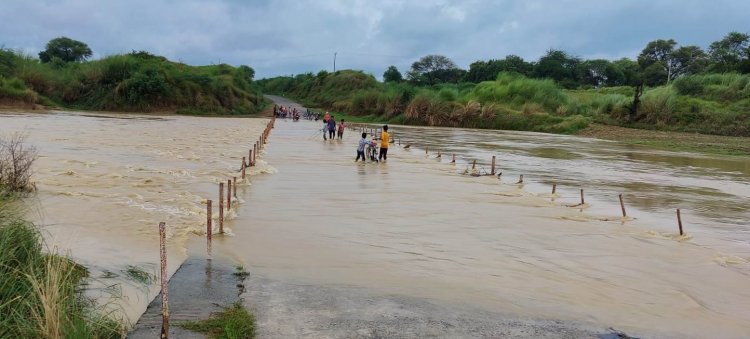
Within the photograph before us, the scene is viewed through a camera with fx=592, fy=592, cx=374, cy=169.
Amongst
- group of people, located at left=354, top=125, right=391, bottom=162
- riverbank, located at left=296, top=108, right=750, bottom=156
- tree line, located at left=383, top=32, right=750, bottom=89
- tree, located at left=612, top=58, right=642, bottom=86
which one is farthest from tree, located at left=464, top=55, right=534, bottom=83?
group of people, located at left=354, top=125, right=391, bottom=162

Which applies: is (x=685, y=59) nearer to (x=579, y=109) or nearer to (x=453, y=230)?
(x=579, y=109)

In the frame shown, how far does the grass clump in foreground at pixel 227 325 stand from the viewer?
5234 millimetres

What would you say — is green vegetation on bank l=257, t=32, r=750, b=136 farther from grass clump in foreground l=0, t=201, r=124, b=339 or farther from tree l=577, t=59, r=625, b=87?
grass clump in foreground l=0, t=201, r=124, b=339

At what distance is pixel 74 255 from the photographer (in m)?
7.27

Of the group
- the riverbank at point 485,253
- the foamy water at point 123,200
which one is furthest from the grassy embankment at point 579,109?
the foamy water at point 123,200

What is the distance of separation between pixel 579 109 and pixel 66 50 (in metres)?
71.8

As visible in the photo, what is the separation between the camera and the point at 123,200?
37.2 ft

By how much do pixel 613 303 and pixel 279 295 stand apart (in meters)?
3.92

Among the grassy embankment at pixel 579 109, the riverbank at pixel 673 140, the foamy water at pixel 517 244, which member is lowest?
the foamy water at pixel 517 244

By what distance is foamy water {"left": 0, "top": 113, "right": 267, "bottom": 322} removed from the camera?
7148 millimetres

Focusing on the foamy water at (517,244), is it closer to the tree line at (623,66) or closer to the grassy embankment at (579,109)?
the grassy embankment at (579,109)

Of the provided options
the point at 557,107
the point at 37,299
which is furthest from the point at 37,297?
the point at 557,107

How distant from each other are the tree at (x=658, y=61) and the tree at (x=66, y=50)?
77.8 m

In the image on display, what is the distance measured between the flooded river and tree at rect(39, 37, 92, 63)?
73689 millimetres
